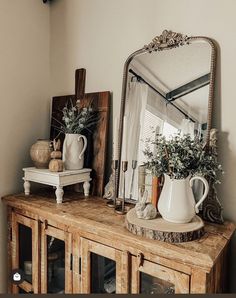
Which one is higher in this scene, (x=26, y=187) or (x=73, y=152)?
(x=73, y=152)

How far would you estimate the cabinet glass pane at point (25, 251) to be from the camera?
1.58 m

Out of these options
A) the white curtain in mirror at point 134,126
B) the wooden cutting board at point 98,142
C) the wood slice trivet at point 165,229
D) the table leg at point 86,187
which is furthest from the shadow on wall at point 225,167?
the table leg at point 86,187

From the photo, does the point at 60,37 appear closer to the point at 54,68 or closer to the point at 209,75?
the point at 54,68

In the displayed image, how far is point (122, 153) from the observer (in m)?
1.57

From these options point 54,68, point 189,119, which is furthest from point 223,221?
point 54,68

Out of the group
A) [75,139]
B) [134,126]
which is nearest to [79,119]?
[75,139]

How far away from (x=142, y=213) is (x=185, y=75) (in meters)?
0.71

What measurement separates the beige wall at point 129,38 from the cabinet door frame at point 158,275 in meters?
0.45

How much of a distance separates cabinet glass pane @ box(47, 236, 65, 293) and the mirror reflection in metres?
0.44

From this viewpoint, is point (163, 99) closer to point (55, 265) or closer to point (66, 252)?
point (66, 252)

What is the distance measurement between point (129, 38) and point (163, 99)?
45 cm

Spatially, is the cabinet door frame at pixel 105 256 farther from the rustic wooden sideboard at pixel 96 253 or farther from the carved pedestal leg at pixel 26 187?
the carved pedestal leg at pixel 26 187

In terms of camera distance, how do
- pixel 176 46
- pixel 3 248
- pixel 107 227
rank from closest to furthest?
pixel 107 227 < pixel 176 46 < pixel 3 248

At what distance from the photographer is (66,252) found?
136 centimetres
